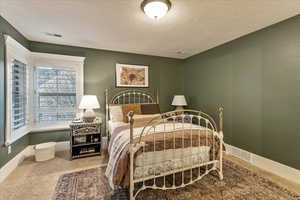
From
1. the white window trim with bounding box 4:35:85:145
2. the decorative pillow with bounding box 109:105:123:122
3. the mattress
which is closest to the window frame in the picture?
the white window trim with bounding box 4:35:85:145

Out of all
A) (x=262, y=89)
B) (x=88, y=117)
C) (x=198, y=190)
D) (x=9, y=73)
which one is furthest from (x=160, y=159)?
(x=9, y=73)

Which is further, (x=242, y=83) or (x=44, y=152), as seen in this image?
(x=242, y=83)

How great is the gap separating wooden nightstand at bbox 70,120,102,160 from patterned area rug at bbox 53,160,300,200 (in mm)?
720

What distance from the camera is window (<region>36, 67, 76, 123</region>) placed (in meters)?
3.18

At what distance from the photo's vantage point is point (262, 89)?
257cm

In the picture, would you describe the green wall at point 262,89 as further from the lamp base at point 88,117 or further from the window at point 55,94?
the window at point 55,94

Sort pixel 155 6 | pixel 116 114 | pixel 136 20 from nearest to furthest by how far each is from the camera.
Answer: pixel 155 6, pixel 136 20, pixel 116 114

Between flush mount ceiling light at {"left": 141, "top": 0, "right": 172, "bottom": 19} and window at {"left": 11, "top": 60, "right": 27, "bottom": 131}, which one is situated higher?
flush mount ceiling light at {"left": 141, "top": 0, "right": 172, "bottom": 19}

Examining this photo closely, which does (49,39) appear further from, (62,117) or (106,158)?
(106,158)

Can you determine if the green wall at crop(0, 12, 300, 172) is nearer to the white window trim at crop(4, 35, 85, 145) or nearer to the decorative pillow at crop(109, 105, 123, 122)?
the white window trim at crop(4, 35, 85, 145)

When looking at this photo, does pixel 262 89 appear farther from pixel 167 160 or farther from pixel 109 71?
pixel 109 71

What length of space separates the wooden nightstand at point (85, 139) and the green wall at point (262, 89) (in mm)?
2882

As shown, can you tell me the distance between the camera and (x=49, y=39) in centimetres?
303

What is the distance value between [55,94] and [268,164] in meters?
4.52
